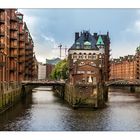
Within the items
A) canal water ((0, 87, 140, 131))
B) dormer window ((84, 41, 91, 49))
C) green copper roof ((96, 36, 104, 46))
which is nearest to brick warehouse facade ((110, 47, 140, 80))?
green copper roof ((96, 36, 104, 46))

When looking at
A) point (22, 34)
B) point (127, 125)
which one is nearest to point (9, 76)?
point (22, 34)

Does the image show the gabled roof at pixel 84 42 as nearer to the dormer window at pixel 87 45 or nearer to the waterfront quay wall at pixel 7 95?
the dormer window at pixel 87 45

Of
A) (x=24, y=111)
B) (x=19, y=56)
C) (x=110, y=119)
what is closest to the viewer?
(x=110, y=119)

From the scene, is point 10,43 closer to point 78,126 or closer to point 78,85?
point 78,85

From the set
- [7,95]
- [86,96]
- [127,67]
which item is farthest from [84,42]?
[127,67]

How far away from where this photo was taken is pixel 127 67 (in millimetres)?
133125

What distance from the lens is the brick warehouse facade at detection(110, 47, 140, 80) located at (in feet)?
388

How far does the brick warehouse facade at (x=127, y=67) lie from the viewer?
11819cm

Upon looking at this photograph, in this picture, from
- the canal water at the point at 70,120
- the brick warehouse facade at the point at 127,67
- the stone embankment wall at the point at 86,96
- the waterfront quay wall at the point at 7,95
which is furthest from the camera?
the brick warehouse facade at the point at 127,67

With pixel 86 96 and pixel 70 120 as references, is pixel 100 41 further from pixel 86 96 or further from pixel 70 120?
pixel 70 120

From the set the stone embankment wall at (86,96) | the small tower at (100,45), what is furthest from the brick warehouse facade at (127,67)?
the stone embankment wall at (86,96)

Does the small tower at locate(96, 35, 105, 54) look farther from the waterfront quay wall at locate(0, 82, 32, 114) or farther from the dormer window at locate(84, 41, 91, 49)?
the waterfront quay wall at locate(0, 82, 32, 114)

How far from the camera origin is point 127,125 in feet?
132
